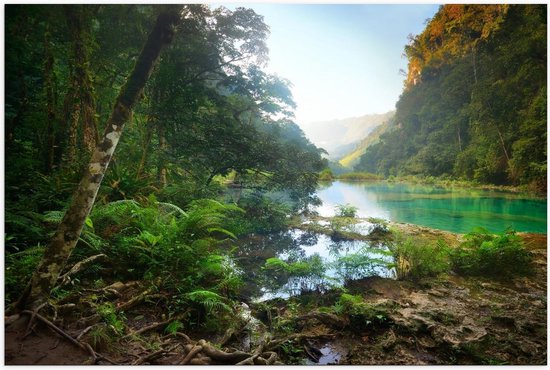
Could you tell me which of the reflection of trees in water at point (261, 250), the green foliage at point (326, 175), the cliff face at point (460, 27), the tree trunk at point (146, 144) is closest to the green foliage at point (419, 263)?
the reflection of trees in water at point (261, 250)

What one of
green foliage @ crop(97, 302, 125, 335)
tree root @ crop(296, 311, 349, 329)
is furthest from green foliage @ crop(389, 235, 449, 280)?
green foliage @ crop(97, 302, 125, 335)

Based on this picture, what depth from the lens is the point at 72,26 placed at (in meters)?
5.27

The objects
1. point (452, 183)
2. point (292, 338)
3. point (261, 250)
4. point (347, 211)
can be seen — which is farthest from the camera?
point (452, 183)

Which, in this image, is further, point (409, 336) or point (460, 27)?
point (460, 27)

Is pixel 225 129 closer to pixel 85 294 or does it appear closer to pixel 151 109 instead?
pixel 151 109

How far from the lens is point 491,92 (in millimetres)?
22797

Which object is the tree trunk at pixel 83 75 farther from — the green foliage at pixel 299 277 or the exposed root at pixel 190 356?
the exposed root at pixel 190 356

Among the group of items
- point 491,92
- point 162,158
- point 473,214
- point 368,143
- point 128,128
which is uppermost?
point 368,143

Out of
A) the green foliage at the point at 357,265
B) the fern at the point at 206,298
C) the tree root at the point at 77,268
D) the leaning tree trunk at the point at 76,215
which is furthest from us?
the green foliage at the point at 357,265

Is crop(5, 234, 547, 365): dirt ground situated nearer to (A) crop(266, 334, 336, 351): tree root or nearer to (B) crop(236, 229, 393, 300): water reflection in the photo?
(A) crop(266, 334, 336, 351): tree root

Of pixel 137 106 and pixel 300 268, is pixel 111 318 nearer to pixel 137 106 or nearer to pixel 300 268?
pixel 300 268

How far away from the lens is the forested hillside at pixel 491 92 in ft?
57.0

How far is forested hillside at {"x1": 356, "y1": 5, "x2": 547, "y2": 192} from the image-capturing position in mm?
17359

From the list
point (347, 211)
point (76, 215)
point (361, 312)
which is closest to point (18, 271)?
point (76, 215)
